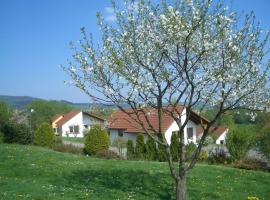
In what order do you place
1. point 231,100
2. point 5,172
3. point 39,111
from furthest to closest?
point 39,111 → point 5,172 → point 231,100

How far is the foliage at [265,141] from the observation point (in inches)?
832

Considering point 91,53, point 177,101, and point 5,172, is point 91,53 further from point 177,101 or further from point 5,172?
point 5,172

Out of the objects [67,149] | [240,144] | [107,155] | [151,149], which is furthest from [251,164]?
[67,149]

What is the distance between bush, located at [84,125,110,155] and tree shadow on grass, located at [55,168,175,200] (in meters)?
13.4

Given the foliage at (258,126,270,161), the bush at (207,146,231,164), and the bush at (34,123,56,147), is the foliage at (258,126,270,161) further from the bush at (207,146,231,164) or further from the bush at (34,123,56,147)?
the bush at (34,123,56,147)

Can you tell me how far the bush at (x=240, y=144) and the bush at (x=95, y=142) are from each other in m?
9.54

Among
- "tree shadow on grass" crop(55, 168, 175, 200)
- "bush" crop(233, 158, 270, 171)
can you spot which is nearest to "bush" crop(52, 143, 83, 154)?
"bush" crop(233, 158, 270, 171)

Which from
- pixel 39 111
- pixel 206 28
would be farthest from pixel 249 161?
pixel 39 111

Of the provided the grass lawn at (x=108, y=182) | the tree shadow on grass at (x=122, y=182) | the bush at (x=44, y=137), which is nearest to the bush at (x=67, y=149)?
the bush at (x=44, y=137)

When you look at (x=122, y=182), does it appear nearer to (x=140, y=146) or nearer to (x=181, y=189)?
(x=181, y=189)

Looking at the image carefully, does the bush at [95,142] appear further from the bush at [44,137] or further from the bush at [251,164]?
the bush at [251,164]

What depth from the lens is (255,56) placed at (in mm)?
9031

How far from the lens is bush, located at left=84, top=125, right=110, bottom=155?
28.6 metres

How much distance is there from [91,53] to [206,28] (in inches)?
112
